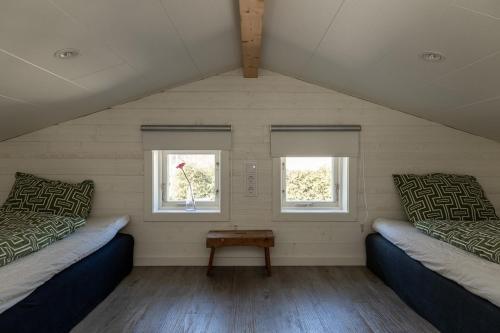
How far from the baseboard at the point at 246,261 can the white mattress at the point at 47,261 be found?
2.02 feet

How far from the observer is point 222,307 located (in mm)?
2510

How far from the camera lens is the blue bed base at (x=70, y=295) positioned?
169 centimetres

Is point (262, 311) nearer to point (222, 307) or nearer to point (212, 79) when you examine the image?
point (222, 307)

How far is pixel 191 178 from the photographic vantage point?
3.63 meters

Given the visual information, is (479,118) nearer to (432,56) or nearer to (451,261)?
(432,56)

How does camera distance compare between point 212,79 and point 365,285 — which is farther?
point 212,79

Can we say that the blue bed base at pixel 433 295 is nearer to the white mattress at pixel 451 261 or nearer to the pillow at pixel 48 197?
the white mattress at pixel 451 261

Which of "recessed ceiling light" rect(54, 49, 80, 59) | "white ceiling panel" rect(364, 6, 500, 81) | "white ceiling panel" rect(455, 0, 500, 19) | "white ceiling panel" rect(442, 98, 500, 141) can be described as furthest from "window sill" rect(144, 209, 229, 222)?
"white ceiling panel" rect(455, 0, 500, 19)

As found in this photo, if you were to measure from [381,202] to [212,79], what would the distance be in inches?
89.1

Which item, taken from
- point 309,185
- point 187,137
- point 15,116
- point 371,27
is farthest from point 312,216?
point 15,116

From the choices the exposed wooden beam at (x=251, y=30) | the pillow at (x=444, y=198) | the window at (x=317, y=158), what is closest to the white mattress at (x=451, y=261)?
the pillow at (x=444, y=198)

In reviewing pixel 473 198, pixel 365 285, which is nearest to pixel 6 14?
pixel 365 285

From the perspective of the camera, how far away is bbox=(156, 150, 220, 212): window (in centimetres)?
360

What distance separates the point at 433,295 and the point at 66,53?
9.28 ft
